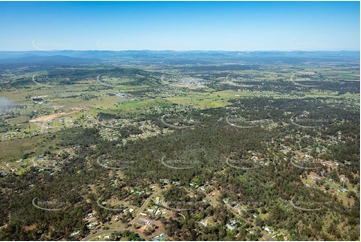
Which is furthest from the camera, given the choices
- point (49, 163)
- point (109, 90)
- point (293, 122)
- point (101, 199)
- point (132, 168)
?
point (109, 90)

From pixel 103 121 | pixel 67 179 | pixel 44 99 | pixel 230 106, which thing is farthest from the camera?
pixel 44 99

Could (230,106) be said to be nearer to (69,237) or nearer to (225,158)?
(225,158)

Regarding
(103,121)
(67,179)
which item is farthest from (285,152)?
(103,121)

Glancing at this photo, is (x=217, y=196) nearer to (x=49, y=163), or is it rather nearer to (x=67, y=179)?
(x=67, y=179)

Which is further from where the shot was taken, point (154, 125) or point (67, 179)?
point (154, 125)

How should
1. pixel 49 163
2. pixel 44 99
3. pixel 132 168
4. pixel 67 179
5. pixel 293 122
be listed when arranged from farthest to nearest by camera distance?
pixel 44 99, pixel 293 122, pixel 49 163, pixel 132 168, pixel 67 179

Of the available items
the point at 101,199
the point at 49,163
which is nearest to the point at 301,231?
the point at 101,199

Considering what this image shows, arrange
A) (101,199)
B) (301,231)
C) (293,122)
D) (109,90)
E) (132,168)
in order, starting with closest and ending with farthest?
(301,231), (101,199), (132,168), (293,122), (109,90)

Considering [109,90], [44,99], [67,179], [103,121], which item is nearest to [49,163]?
[67,179]

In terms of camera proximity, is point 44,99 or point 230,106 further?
point 44,99
